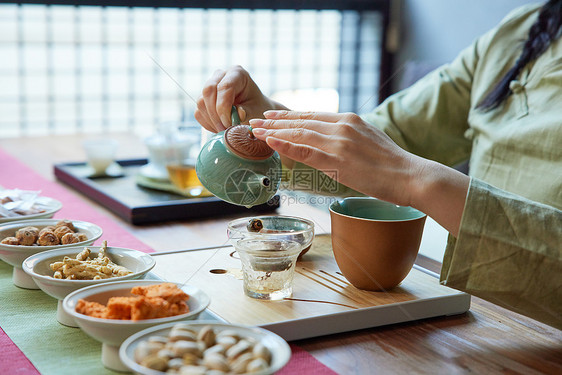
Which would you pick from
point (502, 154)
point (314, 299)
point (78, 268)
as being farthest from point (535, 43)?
point (78, 268)

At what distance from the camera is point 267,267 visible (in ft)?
2.83

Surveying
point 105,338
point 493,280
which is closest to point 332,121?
point 493,280

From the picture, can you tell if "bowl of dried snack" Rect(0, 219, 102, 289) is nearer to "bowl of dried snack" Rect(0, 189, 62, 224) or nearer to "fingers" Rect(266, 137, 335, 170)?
"bowl of dried snack" Rect(0, 189, 62, 224)

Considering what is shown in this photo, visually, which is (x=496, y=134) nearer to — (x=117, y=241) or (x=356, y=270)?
(x=356, y=270)

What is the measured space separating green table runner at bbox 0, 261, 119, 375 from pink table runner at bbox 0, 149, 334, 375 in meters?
0.01

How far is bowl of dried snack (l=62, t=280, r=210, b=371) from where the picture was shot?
675 millimetres

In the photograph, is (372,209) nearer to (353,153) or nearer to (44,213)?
(353,153)

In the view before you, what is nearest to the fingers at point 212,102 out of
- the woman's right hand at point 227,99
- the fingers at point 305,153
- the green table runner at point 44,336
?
the woman's right hand at point 227,99

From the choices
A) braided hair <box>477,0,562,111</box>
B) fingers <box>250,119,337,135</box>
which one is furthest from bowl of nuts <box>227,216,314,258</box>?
braided hair <box>477,0,562,111</box>

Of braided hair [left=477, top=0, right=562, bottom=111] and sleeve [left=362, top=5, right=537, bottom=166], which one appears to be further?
sleeve [left=362, top=5, right=537, bottom=166]

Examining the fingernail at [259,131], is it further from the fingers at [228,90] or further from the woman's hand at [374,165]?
the fingers at [228,90]

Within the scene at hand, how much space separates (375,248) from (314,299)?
106 millimetres

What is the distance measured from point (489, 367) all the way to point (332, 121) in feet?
1.17

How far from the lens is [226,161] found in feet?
3.05
